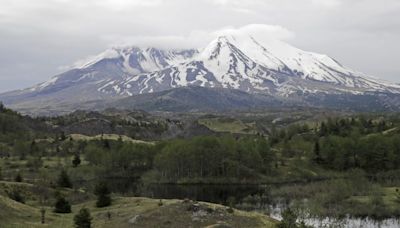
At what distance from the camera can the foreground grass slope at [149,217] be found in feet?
204

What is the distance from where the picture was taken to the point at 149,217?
65875mm

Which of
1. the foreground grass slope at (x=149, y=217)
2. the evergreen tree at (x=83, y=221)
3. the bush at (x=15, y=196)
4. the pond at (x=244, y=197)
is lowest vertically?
the pond at (x=244, y=197)

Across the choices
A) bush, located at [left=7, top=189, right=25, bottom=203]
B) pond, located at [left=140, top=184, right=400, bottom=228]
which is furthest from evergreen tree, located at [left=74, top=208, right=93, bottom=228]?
pond, located at [left=140, top=184, right=400, bottom=228]

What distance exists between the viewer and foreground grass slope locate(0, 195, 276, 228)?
62.1m

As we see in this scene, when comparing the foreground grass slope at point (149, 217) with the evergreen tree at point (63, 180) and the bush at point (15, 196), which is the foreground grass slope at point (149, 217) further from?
the evergreen tree at point (63, 180)

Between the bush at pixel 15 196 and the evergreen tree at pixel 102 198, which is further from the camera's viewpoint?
the evergreen tree at pixel 102 198

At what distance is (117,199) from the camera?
82625 millimetres

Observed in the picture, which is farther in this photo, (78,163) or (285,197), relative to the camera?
(78,163)

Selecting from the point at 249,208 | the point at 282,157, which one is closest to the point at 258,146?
the point at 282,157

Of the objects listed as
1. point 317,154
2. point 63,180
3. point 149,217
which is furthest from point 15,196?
point 317,154

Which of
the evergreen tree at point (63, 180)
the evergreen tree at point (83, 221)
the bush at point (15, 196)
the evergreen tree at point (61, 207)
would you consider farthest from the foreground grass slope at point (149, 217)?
the evergreen tree at point (63, 180)

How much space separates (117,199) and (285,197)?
45.3 m

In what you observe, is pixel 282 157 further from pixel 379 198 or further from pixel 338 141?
pixel 379 198

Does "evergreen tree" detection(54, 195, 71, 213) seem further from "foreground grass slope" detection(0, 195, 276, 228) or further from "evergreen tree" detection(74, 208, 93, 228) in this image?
"evergreen tree" detection(74, 208, 93, 228)
